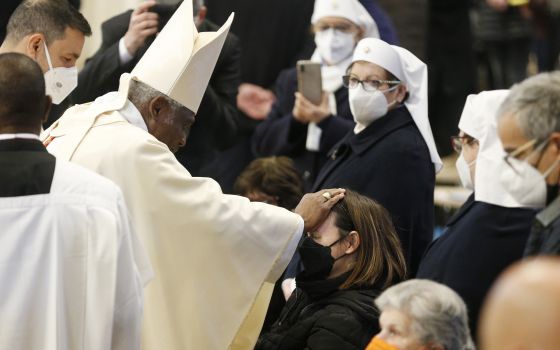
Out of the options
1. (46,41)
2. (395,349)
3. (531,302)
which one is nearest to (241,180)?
(46,41)

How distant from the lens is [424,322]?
468cm

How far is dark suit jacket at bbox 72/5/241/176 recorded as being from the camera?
8.27 m

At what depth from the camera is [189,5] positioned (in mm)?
6426

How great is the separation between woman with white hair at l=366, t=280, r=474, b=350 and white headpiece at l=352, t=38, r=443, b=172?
8.36 ft

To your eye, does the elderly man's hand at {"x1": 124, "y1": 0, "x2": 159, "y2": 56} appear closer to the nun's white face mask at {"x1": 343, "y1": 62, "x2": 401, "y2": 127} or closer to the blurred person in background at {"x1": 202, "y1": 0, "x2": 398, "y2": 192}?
the nun's white face mask at {"x1": 343, "y1": 62, "x2": 401, "y2": 127}

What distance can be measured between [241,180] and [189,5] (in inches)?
62.8

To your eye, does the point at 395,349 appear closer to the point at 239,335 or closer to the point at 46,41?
the point at 239,335

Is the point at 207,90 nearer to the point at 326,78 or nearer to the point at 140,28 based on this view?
the point at 140,28

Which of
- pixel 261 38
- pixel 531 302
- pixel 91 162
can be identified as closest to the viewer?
pixel 531 302

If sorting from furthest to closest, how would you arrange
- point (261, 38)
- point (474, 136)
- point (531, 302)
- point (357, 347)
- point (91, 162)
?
point (261, 38), point (474, 136), point (91, 162), point (357, 347), point (531, 302)

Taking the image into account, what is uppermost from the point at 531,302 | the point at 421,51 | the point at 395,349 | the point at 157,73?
A: the point at 531,302

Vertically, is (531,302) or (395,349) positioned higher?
(531,302)

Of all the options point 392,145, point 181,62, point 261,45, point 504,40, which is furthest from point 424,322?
point 504,40

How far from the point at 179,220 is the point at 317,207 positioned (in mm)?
562
